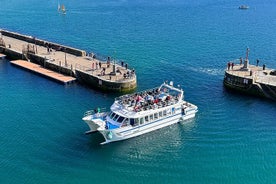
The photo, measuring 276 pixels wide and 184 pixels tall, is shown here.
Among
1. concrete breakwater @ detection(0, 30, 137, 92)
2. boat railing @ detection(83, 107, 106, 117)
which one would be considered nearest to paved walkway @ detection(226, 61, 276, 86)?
concrete breakwater @ detection(0, 30, 137, 92)

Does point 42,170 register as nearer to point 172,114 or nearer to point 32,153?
point 32,153

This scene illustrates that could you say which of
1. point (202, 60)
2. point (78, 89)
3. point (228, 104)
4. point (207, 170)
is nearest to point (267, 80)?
point (228, 104)

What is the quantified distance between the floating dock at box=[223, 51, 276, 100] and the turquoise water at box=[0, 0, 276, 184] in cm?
208

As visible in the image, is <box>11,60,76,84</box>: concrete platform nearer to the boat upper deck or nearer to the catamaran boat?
the catamaran boat

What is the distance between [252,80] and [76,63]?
1574 inches

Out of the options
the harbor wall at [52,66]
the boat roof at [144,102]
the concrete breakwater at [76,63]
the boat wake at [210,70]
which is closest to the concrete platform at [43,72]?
the harbor wall at [52,66]

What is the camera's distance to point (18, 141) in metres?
58.6

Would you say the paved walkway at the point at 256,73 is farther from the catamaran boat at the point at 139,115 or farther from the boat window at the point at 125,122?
the boat window at the point at 125,122

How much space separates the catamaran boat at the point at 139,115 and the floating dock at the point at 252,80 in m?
15.5

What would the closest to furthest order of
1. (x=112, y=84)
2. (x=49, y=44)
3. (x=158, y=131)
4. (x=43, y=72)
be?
1. (x=158, y=131)
2. (x=112, y=84)
3. (x=43, y=72)
4. (x=49, y=44)

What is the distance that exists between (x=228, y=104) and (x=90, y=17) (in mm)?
97887

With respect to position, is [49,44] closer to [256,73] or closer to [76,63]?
[76,63]

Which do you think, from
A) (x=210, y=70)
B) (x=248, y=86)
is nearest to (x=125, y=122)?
(x=248, y=86)

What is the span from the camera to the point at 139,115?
58469 millimetres
